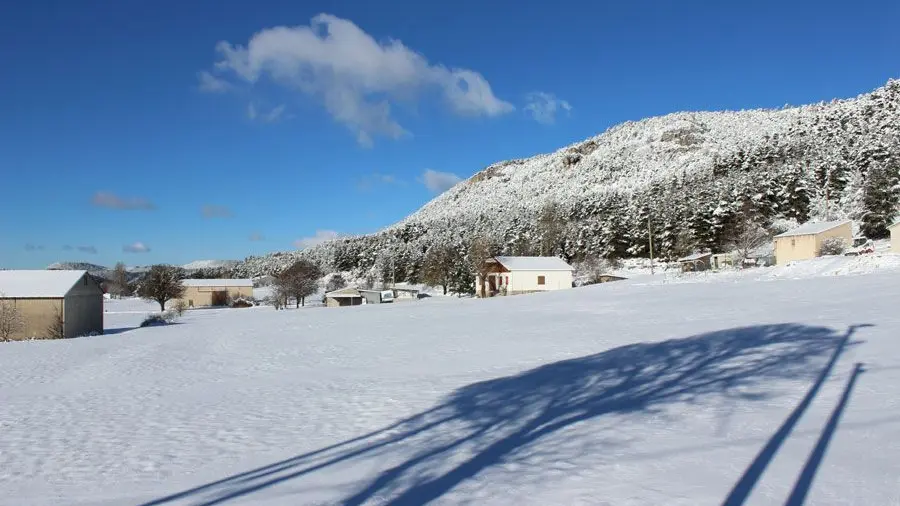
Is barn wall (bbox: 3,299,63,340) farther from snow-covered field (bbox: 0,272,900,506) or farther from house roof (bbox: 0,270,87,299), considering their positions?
snow-covered field (bbox: 0,272,900,506)

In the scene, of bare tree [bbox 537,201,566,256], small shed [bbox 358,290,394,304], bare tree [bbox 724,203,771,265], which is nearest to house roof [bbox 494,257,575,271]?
small shed [bbox 358,290,394,304]

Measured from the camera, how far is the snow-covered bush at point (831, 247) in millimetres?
43469

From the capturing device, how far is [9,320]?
33.8 meters

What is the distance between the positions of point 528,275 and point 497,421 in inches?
2104

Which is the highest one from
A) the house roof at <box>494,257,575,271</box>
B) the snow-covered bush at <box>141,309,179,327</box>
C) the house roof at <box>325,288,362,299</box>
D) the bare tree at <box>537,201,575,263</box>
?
the bare tree at <box>537,201,575,263</box>

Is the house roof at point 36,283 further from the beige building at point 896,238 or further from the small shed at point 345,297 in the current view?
the beige building at point 896,238

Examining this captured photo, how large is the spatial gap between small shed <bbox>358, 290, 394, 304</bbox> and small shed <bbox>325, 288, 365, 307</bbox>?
0.92 meters

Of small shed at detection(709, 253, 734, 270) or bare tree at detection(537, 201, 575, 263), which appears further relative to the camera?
bare tree at detection(537, 201, 575, 263)

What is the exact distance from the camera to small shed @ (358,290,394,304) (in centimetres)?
7168

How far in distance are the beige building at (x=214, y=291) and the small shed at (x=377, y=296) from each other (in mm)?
31441

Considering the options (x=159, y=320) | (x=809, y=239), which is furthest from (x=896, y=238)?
(x=159, y=320)

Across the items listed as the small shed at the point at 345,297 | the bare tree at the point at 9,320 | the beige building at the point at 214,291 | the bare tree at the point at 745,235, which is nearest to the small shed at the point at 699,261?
the bare tree at the point at 745,235

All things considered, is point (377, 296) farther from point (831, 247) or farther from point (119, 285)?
point (119, 285)

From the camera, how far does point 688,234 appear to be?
68438mm
